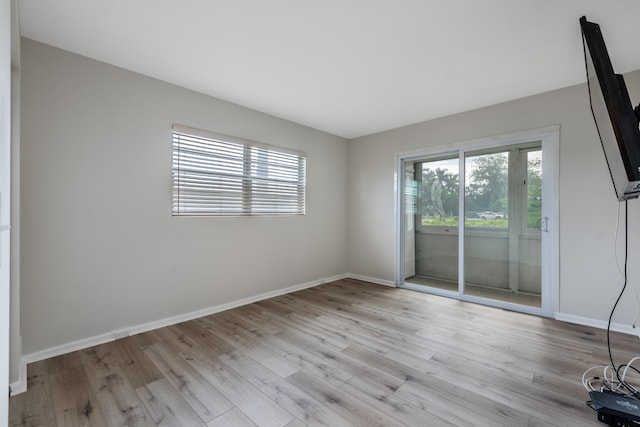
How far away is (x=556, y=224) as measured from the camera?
125 inches

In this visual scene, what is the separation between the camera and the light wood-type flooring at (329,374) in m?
1.68

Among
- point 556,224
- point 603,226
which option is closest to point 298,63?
point 556,224

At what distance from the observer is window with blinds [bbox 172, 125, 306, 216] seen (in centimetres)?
312

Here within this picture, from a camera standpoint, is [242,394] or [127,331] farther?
[127,331]

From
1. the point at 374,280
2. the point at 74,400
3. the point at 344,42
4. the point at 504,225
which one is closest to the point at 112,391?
the point at 74,400

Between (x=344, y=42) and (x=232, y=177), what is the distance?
80.5 inches

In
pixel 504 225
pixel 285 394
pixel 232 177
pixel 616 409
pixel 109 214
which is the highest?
pixel 232 177

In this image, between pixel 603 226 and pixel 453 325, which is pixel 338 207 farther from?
pixel 603 226

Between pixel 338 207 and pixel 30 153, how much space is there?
3.90 meters

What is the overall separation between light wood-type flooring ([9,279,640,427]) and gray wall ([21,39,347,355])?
32 centimetres

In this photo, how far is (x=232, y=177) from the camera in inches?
140

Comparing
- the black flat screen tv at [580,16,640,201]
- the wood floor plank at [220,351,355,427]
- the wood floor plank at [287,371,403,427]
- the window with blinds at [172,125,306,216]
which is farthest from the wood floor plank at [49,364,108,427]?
the black flat screen tv at [580,16,640,201]

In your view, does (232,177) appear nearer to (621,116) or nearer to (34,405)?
(34,405)

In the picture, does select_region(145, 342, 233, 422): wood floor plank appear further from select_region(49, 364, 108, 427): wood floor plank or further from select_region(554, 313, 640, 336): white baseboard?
select_region(554, 313, 640, 336): white baseboard
